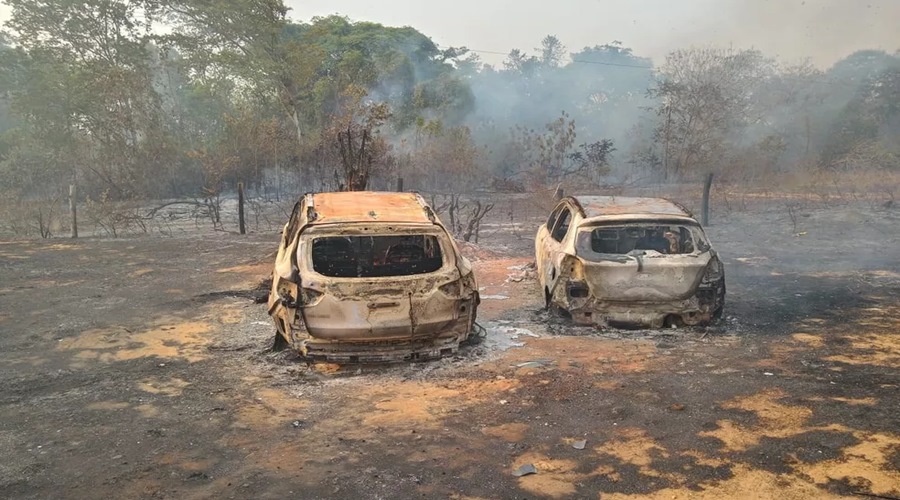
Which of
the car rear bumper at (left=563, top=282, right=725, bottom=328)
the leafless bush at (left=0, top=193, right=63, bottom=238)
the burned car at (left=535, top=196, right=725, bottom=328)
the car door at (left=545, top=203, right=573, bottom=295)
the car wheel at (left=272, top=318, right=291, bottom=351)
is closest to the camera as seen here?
the car wheel at (left=272, top=318, right=291, bottom=351)

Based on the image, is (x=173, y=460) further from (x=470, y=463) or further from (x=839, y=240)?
(x=839, y=240)

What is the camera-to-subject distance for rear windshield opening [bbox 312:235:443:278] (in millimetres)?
6250

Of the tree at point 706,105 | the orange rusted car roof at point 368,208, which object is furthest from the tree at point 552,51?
the orange rusted car roof at point 368,208

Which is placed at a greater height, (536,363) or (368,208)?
(368,208)

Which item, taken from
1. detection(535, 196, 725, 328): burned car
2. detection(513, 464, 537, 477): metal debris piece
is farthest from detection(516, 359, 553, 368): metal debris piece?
detection(513, 464, 537, 477): metal debris piece

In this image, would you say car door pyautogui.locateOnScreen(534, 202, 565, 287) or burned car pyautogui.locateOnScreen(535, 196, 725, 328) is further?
car door pyautogui.locateOnScreen(534, 202, 565, 287)

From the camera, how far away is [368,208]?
5871 mm

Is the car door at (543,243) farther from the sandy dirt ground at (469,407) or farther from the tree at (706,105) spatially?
the tree at (706,105)

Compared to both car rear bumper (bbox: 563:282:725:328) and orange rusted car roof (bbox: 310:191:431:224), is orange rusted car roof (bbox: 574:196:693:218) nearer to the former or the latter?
car rear bumper (bbox: 563:282:725:328)

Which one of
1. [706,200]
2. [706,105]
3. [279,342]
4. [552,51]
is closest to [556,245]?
[279,342]

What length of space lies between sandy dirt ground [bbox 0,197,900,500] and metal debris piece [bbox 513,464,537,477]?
4cm

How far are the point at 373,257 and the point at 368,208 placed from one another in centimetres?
136

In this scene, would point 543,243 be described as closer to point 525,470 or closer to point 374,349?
point 374,349

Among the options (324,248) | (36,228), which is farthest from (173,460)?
(36,228)
